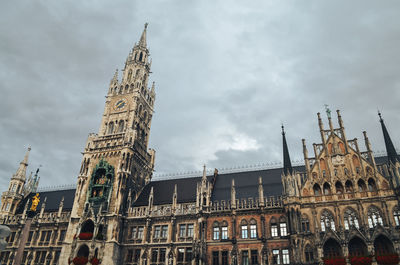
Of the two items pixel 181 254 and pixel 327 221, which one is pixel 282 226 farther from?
pixel 181 254

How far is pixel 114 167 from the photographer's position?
52.1m

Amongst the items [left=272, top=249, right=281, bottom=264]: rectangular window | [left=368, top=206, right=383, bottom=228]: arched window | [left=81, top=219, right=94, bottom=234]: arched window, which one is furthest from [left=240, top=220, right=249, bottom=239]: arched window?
[left=81, top=219, right=94, bottom=234]: arched window

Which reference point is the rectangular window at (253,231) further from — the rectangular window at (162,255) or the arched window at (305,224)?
the rectangular window at (162,255)

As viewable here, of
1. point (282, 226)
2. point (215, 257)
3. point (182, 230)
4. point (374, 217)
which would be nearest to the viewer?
point (374, 217)

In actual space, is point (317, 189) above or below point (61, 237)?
above

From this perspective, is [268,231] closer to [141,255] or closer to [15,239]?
[141,255]

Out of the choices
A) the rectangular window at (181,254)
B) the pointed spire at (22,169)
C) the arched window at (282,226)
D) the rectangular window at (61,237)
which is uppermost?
the pointed spire at (22,169)

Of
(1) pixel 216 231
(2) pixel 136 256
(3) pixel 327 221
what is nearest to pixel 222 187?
(1) pixel 216 231

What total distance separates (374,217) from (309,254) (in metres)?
9.08

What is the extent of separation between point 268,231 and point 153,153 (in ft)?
102

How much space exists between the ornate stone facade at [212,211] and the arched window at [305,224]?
0.40 ft

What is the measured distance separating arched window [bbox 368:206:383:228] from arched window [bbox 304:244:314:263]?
7.55 meters

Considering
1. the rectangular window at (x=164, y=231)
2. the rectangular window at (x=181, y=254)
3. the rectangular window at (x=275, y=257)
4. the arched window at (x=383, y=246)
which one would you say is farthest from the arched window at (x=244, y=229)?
the arched window at (x=383, y=246)

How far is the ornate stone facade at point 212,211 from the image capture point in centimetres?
3653
